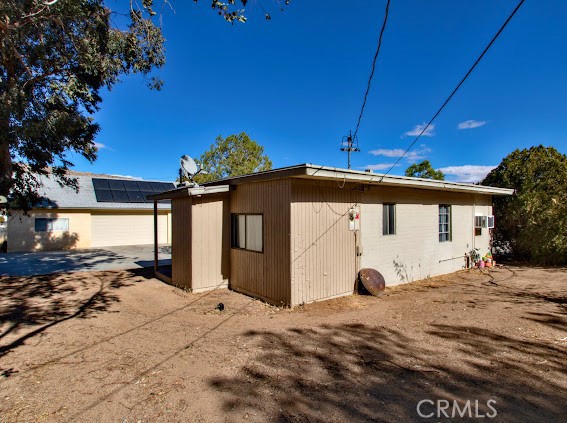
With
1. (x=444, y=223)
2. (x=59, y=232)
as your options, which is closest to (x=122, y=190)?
(x=59, y=232)

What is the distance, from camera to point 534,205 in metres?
11.6

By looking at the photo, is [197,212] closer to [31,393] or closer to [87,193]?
[31,393]

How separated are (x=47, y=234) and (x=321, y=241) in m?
17.7

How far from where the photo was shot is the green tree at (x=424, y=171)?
2500 centimetres

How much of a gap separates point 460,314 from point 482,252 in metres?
7.21

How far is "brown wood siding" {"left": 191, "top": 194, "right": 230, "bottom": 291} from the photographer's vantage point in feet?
25.6

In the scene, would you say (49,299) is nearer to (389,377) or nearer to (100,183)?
(389,377)

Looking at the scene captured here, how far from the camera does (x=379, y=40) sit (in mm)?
4824

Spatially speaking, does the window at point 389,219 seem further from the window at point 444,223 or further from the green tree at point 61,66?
the green tree at point 61,66

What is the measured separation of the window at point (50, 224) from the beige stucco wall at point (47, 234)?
0.17m

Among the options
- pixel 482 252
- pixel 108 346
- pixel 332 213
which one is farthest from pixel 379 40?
pixel 482 252

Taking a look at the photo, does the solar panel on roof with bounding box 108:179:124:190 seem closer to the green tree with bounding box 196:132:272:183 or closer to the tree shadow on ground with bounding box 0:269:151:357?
the green tree with bounding box 196:132:272:183

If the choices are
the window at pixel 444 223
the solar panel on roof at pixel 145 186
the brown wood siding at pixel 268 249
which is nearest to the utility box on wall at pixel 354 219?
the brown wood siding at pixel 268 249

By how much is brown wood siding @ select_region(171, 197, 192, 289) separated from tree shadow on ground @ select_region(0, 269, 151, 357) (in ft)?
5.19
